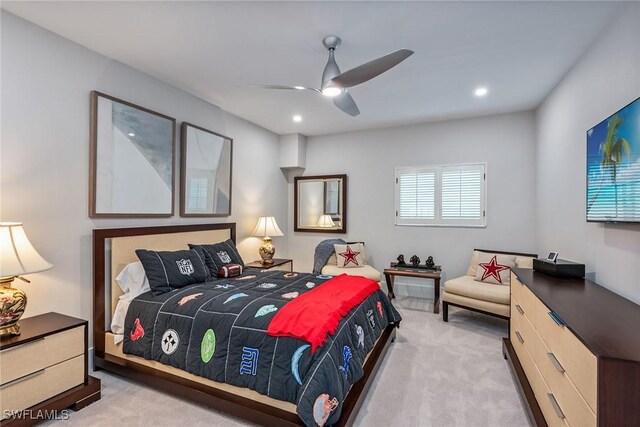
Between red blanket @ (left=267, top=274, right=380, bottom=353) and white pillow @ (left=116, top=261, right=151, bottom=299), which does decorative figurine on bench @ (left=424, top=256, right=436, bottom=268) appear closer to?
red blanket @ (left=267, top=274, right=380, bottom=353)

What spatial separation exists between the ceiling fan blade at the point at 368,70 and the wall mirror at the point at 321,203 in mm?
3023

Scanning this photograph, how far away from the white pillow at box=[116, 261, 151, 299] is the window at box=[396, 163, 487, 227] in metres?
3.54

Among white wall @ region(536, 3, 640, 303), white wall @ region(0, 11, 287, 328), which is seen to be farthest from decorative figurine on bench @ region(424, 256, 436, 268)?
white wall @ region(0, 11, 287, 328)

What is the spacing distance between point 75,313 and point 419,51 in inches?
142

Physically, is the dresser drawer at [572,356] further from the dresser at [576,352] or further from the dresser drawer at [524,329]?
the dresser drawer at [524,329]

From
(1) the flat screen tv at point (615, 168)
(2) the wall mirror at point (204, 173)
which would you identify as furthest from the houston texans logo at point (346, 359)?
(2) the wall mirror at point (204, 173)

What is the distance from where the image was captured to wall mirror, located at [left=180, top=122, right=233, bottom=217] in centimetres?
353

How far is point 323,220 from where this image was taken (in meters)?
5.36

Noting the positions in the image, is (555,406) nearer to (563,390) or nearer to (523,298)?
(563,390)

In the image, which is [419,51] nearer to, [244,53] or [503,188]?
[244,53]

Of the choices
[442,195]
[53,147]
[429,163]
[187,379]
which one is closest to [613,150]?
[442,195]

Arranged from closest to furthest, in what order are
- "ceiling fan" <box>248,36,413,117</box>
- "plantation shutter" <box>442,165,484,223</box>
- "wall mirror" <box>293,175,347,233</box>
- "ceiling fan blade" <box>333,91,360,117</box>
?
"ceiling fan" <box>248,36,413,117</box> → "ceiling fan blade" <box>333,91,360,117</box> → "plantation shutter" <box>442,165,484,223</box> → "wall mirror" <box>293,175,347,233</box>

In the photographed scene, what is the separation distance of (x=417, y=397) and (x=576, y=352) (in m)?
1.22

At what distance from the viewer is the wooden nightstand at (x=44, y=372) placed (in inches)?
70.2
